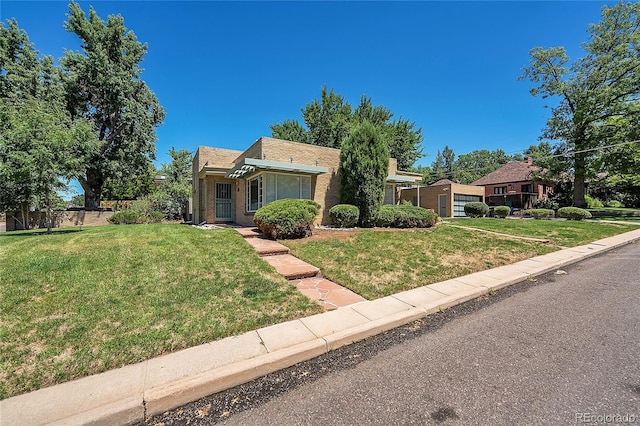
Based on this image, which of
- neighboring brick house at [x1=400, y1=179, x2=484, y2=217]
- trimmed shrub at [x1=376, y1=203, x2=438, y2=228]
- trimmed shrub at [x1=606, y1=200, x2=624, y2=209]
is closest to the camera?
trimmed shrub at [x1=376, y1=203, x2=438, y2=228]

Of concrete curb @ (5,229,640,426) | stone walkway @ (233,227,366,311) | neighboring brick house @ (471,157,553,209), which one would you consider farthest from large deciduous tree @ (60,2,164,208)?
neighboring brick house @ (471,157,553,209)

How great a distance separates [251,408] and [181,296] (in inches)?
101

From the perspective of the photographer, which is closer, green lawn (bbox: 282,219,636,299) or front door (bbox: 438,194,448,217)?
green lawn (bbox: 282,219,636,299)

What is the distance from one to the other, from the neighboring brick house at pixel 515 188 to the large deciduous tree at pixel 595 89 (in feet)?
31.4

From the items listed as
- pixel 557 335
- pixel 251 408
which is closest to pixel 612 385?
pixel 557 335

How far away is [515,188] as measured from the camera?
3503 centimetres

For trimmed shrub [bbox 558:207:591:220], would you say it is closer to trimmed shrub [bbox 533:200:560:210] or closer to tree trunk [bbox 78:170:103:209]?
trimmed shrub [bbox 533:200:560:210]

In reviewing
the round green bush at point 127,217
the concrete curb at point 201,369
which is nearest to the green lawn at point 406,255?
the concrete curb at point 201,369

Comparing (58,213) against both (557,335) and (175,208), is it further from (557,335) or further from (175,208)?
(557,335)

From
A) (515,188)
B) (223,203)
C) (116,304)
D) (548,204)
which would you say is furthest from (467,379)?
(515,188)

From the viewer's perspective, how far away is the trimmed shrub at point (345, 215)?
11242mm

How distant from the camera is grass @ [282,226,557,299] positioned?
18.1 ft

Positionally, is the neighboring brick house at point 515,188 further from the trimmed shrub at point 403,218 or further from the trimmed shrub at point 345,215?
the trimmed shrub at point 345,215

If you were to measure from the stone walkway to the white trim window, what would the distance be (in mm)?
3609
